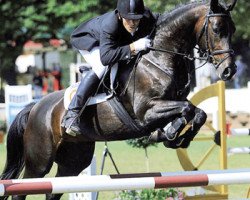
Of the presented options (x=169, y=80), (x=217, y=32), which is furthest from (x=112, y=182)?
(x=217, y=32)

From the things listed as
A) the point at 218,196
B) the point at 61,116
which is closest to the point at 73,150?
the point at 61,116

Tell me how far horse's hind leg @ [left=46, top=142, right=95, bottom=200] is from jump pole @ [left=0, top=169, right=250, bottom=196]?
165 centimetres

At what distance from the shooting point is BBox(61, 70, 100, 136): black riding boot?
659 centimetres

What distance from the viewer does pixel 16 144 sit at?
7.39 m

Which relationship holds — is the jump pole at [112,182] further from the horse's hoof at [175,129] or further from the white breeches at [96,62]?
the white breeches at [96,62]

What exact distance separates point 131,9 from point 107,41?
0.31 meters

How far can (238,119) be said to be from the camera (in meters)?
17.5

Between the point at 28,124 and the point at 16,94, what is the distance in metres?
8.65

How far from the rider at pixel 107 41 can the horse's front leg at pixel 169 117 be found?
0.45 metres

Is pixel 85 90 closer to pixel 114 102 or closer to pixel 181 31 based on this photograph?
pixel 114 102

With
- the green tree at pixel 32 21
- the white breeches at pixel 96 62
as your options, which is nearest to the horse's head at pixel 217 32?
the white breeches at pixel 96 62

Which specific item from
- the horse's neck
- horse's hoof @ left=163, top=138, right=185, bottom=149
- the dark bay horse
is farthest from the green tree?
horse's hoof @ left=163, top=138, right=185, bottom=149

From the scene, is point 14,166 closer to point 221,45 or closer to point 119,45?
point 119,45

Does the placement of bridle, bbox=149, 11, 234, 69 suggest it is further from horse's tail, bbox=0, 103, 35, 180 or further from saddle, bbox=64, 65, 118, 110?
horse's tail, bbox=0, 103, 35, 180
